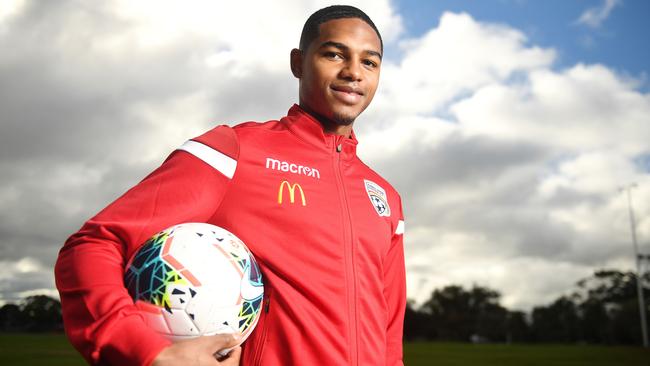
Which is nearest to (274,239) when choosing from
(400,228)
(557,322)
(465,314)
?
(400,228)

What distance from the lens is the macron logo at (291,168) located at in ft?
8.93

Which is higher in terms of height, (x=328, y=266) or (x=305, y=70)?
(x=305, y=70)

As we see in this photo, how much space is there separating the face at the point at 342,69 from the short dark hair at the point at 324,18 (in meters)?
0.04

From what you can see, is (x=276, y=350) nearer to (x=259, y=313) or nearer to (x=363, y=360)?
(x=259, y=313)

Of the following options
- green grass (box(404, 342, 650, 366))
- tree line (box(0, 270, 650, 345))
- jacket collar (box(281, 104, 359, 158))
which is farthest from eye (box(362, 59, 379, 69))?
tree line (box(0, 270, 650, 345))

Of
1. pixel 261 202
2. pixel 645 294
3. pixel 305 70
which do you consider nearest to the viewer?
pixel 261 202

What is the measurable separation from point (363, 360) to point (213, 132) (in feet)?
3.93

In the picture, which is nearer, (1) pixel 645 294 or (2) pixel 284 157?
(2) pixel 284 157

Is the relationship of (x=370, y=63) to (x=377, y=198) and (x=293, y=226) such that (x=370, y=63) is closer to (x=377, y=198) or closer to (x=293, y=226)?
(x=377, y=198)

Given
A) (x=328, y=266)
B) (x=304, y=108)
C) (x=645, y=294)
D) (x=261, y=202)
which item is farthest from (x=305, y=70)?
(x=645, y=294)

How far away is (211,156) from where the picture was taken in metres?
2.44

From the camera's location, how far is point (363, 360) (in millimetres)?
2650

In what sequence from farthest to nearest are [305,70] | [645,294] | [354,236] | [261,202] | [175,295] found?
[645,294] < [305,70] < [354,236] < [261,202] < [175,295]

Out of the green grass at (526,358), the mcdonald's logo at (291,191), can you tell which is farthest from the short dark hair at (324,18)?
the green grass at (526,358)
